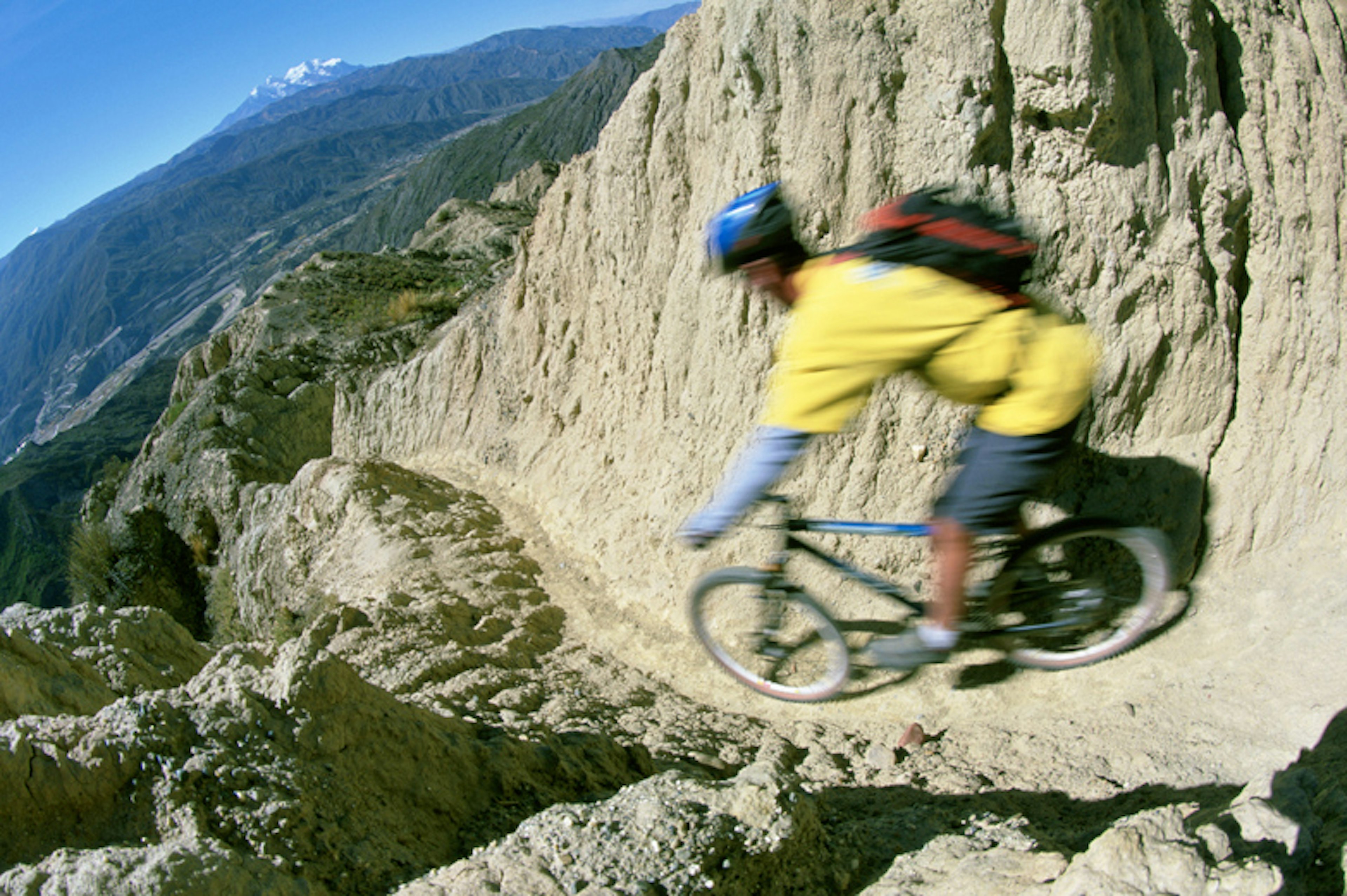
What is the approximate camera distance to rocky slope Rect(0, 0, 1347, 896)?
7.06 ft

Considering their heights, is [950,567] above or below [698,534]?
below

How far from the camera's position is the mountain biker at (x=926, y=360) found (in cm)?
272

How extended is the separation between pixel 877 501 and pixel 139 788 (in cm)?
322

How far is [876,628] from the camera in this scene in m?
3.70

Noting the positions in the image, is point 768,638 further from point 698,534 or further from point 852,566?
point 698,534

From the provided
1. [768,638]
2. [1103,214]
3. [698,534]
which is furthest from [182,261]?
[1103,214]

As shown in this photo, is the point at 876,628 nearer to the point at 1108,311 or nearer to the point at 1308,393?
the point at 1108,311

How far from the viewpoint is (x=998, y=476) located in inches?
113

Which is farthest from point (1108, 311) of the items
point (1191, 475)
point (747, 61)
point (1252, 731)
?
point (747, 61)

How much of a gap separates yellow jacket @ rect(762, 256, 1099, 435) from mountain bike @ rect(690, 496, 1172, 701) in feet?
2.04

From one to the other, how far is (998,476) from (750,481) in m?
→ 0.92

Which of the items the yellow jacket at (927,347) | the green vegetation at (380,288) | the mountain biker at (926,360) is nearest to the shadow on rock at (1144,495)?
the mountain biker at (926,360)

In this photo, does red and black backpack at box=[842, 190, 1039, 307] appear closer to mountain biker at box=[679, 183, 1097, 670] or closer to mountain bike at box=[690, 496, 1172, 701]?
mountain biker at box=[679, 183, 1097, 670]

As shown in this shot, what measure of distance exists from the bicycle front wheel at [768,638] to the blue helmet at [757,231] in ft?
4.68
